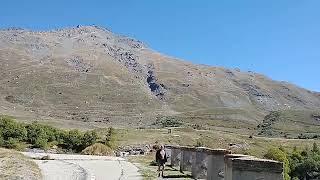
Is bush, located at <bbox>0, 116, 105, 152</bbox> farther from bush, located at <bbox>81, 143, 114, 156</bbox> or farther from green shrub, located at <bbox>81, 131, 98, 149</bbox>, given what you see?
bush, located at <bbox>81, 143, 114, 156</bbox>

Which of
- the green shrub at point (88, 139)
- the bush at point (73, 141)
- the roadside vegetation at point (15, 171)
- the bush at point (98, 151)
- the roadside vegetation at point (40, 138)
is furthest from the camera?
the green shrub at point (88, 139)

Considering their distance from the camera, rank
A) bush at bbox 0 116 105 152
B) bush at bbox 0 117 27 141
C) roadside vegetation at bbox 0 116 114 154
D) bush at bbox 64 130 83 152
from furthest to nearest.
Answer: bush at bbox 64 130 83 152 → bush at bbox 0 117 27 141 → bush at bbox 0 116 105 152 → roadside vegetation at bbox 0 116 114 154

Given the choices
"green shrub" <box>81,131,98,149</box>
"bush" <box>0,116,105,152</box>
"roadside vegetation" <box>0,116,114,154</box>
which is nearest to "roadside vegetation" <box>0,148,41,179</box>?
"roadside vegetation" <box>0,116,114,154</box>

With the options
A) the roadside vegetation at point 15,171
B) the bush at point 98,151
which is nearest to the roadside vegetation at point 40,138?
the bush at point 98,151

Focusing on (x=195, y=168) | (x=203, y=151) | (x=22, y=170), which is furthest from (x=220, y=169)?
(x=22, y=170)

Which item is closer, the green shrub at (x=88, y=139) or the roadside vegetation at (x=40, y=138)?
the roadside vegetation at (x=40, y=138)

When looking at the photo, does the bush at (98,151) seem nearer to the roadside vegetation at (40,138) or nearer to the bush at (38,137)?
the roadside vegetation at (40,138)

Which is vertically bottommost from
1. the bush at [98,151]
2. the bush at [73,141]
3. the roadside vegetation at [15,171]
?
the roadside vegetation at [15,171]

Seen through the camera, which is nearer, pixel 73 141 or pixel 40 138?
pixel 40 138

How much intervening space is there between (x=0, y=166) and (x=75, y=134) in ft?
126

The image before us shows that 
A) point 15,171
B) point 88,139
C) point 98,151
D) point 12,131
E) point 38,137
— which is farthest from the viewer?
point 88,139

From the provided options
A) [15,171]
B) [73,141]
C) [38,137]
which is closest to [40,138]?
[38,137]

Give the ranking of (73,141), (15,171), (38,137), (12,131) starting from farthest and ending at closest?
1. (73,141)
2. (38,137)
3. (12,131)
4. (15,171)

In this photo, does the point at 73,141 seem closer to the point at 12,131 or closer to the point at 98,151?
the point at 12,131
